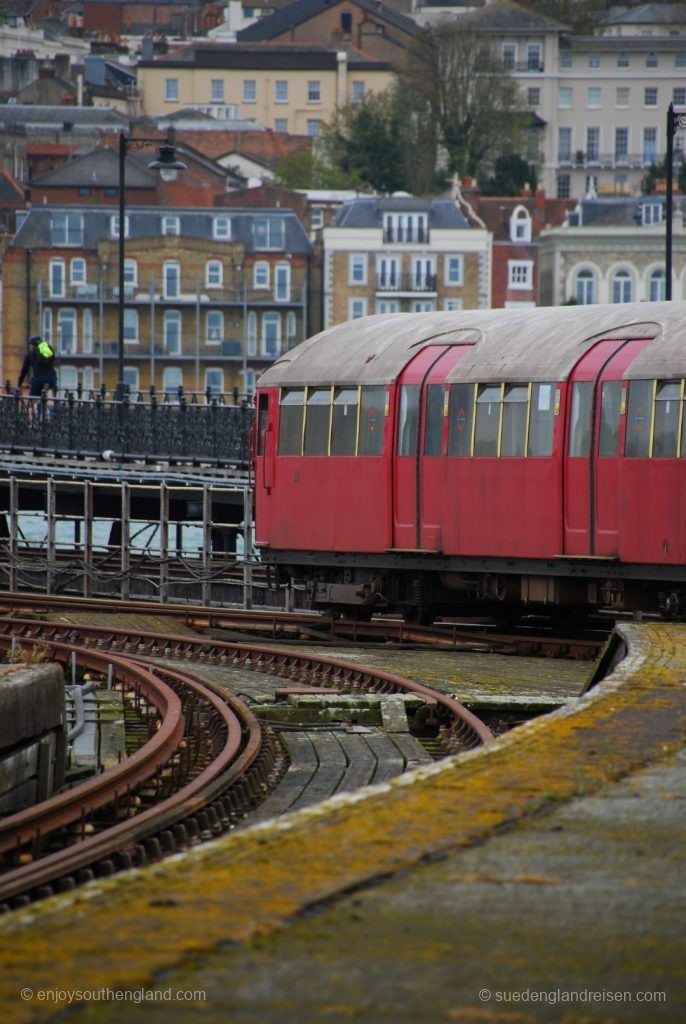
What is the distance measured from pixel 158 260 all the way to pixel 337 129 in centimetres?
4006

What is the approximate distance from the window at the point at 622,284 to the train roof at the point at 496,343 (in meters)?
93.3

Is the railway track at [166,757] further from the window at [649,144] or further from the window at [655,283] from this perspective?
the window at [649,144]

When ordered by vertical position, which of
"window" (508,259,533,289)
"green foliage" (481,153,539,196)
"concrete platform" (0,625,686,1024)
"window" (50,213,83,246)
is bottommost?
"concrete platform" (0,625,686,1024)

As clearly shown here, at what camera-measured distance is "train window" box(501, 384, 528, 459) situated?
21.7 m

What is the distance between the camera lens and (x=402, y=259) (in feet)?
361

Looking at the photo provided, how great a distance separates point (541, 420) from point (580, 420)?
567 mm

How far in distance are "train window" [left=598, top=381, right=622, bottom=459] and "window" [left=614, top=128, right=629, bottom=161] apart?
14942cm

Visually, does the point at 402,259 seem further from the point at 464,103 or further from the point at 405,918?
the point at 405,918

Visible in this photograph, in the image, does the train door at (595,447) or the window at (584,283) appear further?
the window at (584,283)

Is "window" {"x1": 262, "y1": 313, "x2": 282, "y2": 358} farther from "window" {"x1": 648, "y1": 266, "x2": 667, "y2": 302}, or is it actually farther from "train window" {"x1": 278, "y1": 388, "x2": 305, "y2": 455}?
"train window" {"x1": 278, "y1": 388, "x2": 305, "y2": 455}

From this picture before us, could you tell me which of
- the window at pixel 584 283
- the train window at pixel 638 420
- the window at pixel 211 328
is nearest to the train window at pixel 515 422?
the train window at pixel 638 420

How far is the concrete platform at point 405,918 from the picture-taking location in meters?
5.91

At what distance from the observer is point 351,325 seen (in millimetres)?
25562

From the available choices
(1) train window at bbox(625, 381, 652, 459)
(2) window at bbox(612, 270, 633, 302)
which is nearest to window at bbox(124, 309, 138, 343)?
(2) window at bbox(612, 270, 633, 302)
